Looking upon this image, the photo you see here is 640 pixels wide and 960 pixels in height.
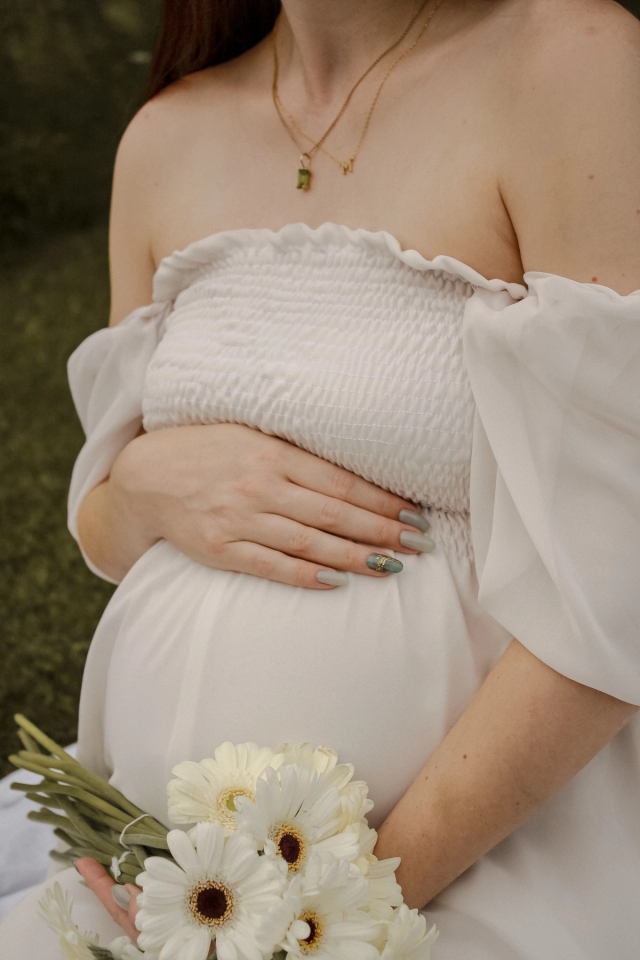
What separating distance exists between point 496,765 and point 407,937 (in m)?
0.20

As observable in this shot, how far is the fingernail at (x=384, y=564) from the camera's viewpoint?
3.12 feet

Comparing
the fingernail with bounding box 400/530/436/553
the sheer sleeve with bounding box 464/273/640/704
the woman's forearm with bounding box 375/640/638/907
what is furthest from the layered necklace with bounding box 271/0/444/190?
the woman's forearm with bounding box 375/640/638/907

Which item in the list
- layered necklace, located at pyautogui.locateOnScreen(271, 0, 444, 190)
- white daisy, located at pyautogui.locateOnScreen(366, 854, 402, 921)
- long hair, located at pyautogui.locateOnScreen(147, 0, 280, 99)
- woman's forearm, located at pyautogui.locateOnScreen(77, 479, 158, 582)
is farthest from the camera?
long hair, located at pyautogui.locateOnScreen(147, 0, 280, 99)

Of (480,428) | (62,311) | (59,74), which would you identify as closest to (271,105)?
(480,428)

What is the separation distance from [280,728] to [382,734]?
0.11 meters

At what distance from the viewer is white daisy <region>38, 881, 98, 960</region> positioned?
2.73ft

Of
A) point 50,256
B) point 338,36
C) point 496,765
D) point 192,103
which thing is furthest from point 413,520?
point 50,256

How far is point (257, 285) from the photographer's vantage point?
107 centimetres

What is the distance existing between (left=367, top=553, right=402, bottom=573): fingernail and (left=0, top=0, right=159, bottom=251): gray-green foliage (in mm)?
3724

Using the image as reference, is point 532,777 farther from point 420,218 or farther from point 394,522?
point 420,218

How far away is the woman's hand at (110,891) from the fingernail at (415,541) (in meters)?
0.44

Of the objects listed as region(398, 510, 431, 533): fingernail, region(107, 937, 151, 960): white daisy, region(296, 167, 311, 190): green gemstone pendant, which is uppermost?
region(296, 167, 311, 190): green gemstone pendant

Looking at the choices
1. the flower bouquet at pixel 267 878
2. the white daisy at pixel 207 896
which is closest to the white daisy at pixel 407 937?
the flower bouquet at pixel 267 878

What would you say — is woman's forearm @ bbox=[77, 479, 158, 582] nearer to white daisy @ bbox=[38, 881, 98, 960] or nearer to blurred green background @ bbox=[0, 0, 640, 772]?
white daisy @ bbox=[38, 881, 98, 960]
